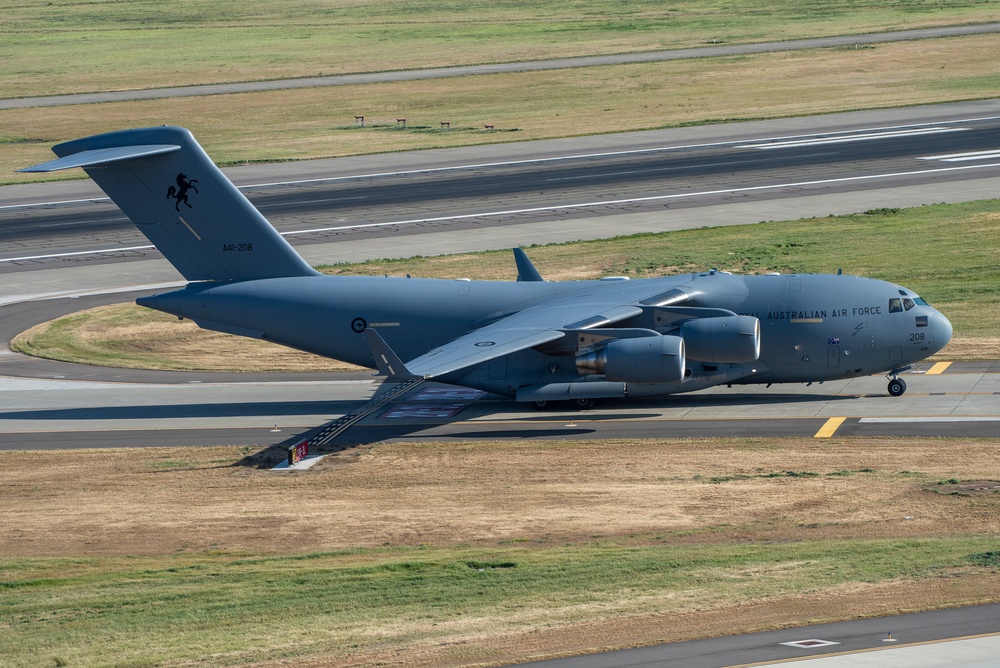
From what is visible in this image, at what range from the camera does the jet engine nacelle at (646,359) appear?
35.2 metres

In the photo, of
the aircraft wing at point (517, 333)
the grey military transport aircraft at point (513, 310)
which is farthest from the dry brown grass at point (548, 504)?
the grey military transport aircraft at point (513, 310)

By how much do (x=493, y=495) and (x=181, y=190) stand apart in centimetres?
1459

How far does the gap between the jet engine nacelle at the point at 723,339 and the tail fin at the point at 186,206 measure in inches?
464

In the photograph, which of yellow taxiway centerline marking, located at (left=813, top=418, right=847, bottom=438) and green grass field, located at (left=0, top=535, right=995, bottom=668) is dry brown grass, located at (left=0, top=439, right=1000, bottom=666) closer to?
green grass field, located at (left=0, top=535, right=995, bottom=668)

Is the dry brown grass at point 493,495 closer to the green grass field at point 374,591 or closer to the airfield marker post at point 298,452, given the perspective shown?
the airfield marker post at point 298,452

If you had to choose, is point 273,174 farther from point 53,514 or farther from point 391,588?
point 391,588

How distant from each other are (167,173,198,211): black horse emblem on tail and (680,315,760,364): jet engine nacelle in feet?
47.9

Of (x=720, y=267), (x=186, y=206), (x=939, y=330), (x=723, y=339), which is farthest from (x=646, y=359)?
(x=720, y=267)

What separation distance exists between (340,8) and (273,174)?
100 m

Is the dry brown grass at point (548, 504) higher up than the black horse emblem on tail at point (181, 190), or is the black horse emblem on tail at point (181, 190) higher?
the black horse emblem on tail at point (181, 190)

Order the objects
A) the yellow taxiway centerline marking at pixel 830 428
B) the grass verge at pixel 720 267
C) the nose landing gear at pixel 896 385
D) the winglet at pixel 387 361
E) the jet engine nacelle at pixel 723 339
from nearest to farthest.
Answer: the winglet at pixel 387 361, the yellow taxiway centerline marking at pixel 830 428, the jet engine nacelle at pixel 723 339, the nose landing gear at pixel 896 385, the grass verge at pixel 720 267

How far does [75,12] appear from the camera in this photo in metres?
174

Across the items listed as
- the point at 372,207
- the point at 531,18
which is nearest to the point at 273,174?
the point at 372,207

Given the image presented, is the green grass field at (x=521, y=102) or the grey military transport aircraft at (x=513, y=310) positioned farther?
the green grass field at (x=521, y=102)
